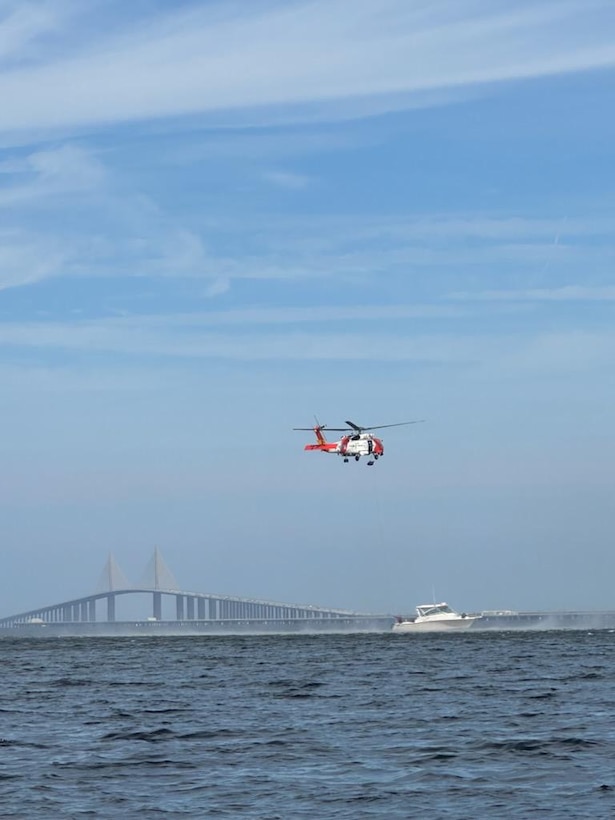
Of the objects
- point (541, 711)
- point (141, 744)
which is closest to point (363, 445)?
point (541, 711)

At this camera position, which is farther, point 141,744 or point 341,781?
point 141,744

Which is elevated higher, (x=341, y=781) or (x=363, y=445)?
(x=363, y=445)

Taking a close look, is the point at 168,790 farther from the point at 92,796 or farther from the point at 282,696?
the point at 282,696

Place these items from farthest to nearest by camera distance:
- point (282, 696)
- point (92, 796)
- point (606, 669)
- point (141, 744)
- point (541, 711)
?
1. point (606, 669)
2. point (282, 696)
3. point (541, 711)
4. point (141, 744)
5. point (92, 796)

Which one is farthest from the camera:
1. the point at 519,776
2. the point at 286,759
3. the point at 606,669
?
the point at 606,669

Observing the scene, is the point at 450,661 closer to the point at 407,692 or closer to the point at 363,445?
the point at 363,445

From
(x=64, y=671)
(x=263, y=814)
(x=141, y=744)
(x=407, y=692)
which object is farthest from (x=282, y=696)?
(x=64, y=671)
